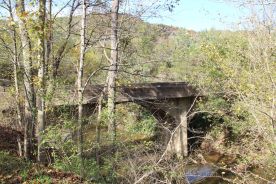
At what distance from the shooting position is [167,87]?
1602 cm

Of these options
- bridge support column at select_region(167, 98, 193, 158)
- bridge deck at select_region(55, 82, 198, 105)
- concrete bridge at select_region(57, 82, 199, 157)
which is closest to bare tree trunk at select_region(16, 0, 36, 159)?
bridge deck at select_region(55, 82, 198, 105)

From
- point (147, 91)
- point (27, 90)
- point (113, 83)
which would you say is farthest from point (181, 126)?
point (27, 90)

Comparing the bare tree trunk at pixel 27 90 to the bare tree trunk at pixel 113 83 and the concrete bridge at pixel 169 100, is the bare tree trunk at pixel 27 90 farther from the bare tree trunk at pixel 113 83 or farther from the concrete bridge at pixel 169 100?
the concrete bridge at pixel 169 100

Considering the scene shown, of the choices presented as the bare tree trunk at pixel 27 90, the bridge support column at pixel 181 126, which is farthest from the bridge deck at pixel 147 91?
the bare tree trunk at pixel 27 90

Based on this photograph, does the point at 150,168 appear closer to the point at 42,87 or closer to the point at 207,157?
the point at 42,87

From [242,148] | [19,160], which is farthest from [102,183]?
[242,148]

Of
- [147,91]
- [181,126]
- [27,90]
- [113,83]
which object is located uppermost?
[113,83]

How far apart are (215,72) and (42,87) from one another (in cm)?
776

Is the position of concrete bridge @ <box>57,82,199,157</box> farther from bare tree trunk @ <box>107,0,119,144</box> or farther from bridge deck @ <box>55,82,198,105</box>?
bare tree trunk @ <box>107,0,119,144</box>

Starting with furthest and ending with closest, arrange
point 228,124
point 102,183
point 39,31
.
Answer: point 228,124
point 102,183
point 39,31

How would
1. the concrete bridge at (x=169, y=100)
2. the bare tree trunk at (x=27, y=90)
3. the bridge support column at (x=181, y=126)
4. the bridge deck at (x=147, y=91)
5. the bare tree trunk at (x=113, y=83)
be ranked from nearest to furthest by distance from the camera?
the bare tree trunk at (x=27, y=90), the bare tree trunk at (x=113, y=83), the bridge deck at (x=147, y=91), the concrete bridge at (x=169, y=100), the bridge support column at (x=181, y=126)

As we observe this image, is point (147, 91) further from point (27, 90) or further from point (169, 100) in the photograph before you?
point (27, 90)

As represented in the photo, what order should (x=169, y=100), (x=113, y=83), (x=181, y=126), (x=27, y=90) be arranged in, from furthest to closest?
1. (x=181, y=126)
2. (x=169, y=100)
3. (x=113, y=83)
4. (x=27, y=90)

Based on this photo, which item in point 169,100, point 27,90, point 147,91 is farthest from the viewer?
point 169,100
